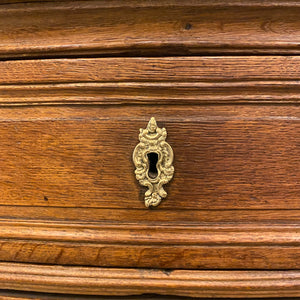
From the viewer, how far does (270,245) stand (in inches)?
14.6

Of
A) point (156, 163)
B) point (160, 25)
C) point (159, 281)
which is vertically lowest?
point (159, 281)

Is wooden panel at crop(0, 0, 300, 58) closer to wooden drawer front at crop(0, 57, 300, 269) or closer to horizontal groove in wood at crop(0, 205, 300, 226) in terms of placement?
wooden drawer front at crop(0, 57, 300, 269)

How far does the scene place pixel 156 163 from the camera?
13.9 inches

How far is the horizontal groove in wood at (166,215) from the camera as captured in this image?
0.37 metres

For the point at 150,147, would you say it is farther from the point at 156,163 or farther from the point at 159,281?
the point at 159,281

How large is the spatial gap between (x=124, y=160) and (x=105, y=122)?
0.18ft

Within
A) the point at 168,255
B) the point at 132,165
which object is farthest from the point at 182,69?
the point at 168,255

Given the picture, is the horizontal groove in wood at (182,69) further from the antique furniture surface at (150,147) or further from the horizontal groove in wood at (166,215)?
the horizontal groove in wood at (166,215)

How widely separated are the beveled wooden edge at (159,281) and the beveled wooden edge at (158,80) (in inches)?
9.2

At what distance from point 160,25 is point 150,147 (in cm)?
15

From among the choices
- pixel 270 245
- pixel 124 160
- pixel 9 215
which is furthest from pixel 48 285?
pixel 270 245

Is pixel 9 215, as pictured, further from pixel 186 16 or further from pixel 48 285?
pixel 186 16

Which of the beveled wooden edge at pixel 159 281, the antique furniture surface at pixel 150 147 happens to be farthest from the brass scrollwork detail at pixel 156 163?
the beveled wooden edge at pixel 159 281

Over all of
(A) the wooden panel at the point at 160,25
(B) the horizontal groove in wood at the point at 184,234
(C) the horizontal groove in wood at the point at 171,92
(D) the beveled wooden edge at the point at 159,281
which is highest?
(A) the wooden panel at the point at 160,25
